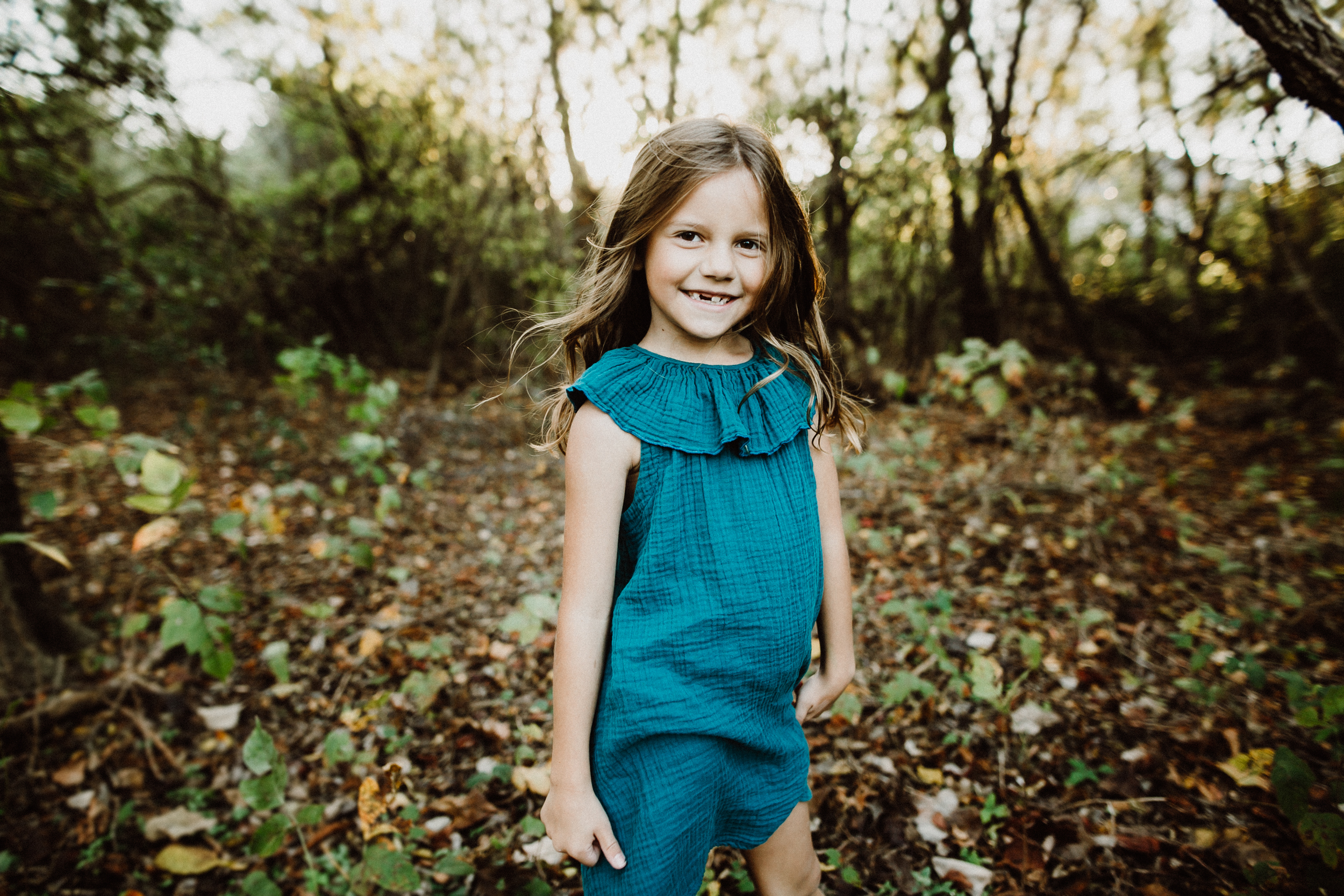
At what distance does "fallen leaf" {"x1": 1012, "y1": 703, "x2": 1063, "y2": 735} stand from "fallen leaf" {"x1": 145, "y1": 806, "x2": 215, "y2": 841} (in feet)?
8.87

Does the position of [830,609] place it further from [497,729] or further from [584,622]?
[497,729]

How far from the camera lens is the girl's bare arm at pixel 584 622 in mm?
1016

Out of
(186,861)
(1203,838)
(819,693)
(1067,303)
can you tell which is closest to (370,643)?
(186,861)

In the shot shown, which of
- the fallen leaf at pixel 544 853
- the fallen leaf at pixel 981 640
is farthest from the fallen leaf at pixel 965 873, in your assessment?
the fallen leaf at pixel 544 853

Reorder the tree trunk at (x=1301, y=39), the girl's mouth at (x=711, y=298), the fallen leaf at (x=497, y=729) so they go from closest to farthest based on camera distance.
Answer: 1. the girl's mouth at (x=711, y=298)
2. the tree trunk at (x=1301, y=39)
3. the fallen leaf at (x=497, y=729)

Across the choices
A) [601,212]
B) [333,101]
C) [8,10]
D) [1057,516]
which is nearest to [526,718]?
[601,212]

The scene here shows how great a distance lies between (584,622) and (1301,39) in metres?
2.19

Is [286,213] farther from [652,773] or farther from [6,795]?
[652,773]

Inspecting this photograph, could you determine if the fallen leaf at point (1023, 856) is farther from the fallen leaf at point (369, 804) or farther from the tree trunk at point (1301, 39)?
the tree trunk at point (1301, 39)

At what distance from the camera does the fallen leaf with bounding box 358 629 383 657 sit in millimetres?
2707

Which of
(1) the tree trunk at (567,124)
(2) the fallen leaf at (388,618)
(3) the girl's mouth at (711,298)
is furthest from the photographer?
(1) the tree trunk at (567,124)

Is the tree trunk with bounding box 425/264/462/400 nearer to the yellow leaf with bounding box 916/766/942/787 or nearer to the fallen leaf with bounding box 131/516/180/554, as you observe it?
the fallen leaf with bounding box 131/516/180/554

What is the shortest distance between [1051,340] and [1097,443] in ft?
12.1

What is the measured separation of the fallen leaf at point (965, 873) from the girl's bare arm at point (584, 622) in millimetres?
1185
